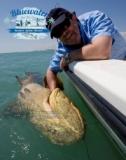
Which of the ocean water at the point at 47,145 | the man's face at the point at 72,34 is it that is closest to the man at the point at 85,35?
the man's face at the point at 72,34

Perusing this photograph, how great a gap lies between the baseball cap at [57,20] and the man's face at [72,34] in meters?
0.04

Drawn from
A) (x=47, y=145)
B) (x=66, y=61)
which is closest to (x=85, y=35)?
(x=66, y=61)

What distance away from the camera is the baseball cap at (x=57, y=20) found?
294cm

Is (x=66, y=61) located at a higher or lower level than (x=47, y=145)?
higher

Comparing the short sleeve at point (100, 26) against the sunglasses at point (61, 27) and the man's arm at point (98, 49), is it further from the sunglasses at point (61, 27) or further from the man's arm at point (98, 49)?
the sunglasses at point (61, 27)

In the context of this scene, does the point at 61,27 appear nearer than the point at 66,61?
Yes

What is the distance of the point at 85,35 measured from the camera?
3229mm

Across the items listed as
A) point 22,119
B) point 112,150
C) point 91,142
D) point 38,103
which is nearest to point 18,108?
point 22,119

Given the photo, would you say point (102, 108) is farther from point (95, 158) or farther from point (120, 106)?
point (120, 106)

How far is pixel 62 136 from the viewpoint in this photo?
2.71 meters

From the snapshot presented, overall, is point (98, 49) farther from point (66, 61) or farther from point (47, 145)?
Answer: point (47, 145)

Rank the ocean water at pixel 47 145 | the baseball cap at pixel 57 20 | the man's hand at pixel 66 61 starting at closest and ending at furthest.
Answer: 1. the ocean water at pixel 47 145
2. the baseball cap at pixel 57 20
3. the man's hand at pixel 66 61

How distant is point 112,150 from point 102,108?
635 mm

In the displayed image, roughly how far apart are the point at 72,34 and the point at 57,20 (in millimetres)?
225
